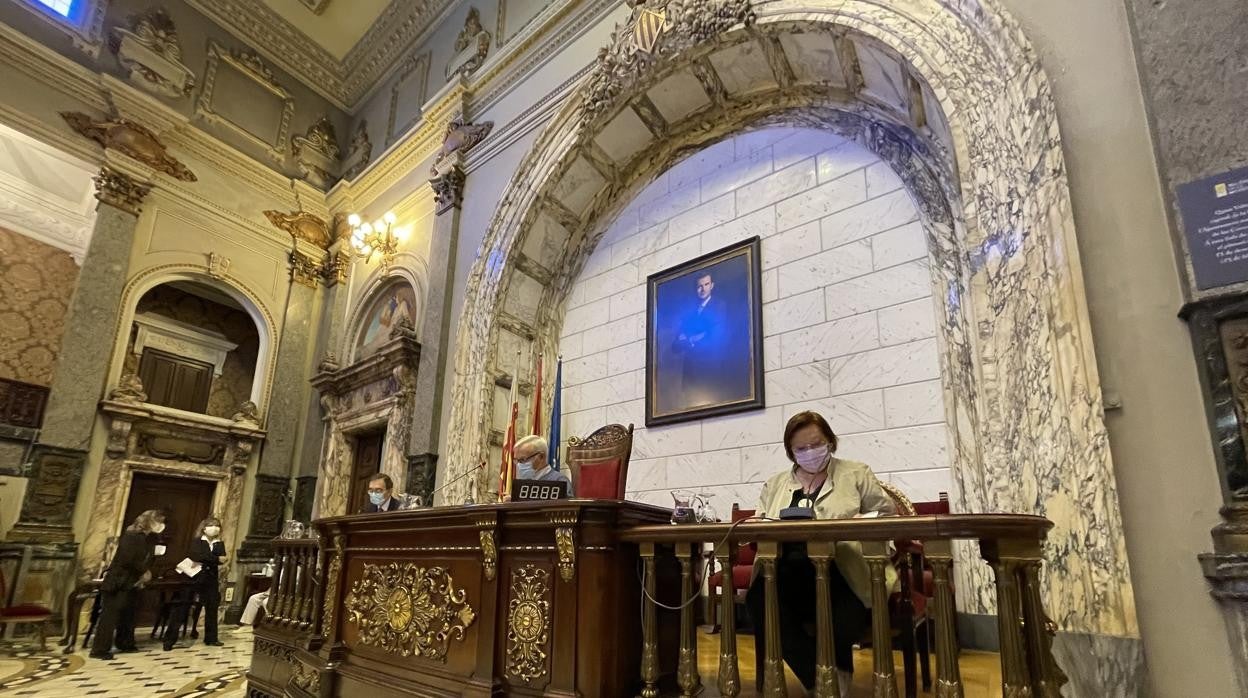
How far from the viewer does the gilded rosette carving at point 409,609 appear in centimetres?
262

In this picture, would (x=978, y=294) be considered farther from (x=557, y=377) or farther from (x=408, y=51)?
(x=408, y=51)

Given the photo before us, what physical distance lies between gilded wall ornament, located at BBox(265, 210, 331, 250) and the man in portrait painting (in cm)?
694

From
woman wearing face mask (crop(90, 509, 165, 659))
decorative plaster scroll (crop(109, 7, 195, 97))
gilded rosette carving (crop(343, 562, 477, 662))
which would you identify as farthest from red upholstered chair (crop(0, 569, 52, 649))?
decorative plaster scroll (crop(109, 7, 195, 97))

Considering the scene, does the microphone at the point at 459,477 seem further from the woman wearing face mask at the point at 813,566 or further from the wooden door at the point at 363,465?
the woman wearing face mask at the point at 813,566

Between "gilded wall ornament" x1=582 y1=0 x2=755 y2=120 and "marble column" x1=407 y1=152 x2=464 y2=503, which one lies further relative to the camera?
"marble column" x1=407 y1=152 x2=464 y2=503

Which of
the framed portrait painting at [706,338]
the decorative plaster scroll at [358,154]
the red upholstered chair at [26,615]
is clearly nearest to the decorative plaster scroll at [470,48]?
the decorative plaster scroll at [358,154]

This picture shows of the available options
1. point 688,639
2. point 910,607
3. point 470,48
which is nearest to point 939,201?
point 910,607

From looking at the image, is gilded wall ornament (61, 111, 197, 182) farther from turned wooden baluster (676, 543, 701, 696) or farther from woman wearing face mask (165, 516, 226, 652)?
turned wooden baluster (676, 543, 701, 696)

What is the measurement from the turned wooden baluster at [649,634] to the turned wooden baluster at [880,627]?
2.31ft

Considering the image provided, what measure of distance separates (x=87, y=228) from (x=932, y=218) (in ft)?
30.5

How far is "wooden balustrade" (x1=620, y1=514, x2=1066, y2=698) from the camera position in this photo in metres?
1.58

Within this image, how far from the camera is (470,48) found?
8.04m

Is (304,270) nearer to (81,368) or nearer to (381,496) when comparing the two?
(81,368)

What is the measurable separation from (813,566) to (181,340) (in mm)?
11046
